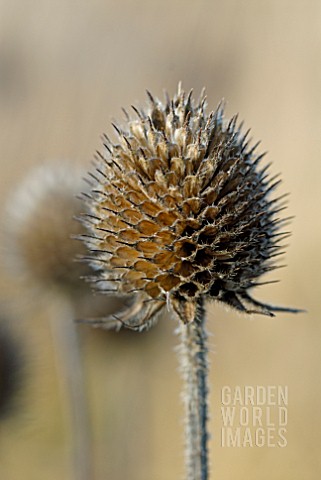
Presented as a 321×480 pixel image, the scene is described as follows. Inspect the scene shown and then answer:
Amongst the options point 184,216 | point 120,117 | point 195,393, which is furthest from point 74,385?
point 120,117

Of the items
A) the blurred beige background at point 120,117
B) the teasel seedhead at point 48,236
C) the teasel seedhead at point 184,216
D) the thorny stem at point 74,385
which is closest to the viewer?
the teasel seedhead at point 184,216

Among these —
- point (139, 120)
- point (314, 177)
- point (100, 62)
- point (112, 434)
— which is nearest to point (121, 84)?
point (100, 62)

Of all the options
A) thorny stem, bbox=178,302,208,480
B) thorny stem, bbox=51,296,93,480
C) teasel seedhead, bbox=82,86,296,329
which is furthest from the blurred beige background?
teasel seedhead, bbox=82,86,296,329

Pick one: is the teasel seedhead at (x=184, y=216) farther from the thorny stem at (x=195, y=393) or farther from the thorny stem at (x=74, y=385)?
the thorny stem at (x=74, y=385)

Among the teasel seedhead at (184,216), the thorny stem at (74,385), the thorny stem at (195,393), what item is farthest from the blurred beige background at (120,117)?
the teasel seedhead at (184,216)

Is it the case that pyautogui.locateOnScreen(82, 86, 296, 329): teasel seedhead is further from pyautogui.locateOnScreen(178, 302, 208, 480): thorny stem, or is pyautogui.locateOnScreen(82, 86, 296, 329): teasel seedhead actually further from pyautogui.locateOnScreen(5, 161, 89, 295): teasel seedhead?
pyautogui.locateOnScreen(5, 161, 89, 295): teasel seedhead
